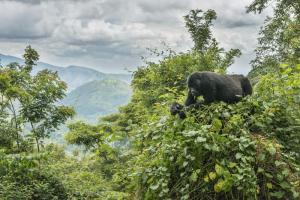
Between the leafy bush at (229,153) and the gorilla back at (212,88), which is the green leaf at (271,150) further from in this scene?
the gorilla back at (212,88)

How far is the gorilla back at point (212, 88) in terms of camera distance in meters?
5.27

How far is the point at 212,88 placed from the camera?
5.27 m

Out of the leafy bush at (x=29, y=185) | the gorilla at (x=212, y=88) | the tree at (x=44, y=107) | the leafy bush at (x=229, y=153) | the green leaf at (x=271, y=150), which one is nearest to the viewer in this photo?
the green leaf at (x=271, y=150)

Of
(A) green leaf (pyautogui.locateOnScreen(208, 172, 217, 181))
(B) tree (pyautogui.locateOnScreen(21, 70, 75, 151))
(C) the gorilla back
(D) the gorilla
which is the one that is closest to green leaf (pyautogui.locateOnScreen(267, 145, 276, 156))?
(A) green leaf (pyautogui.locateOnScreen(208, 172, 217, 181))

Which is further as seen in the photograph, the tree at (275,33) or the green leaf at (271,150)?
the tree at (275,33)

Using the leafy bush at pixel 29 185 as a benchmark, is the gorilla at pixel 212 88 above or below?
above

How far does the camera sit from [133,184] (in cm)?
462

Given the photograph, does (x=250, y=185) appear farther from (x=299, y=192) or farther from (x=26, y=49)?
(x=26, y=49)

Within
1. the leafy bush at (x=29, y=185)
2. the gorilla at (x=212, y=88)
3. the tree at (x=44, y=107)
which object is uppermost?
the gorilla at (x=212, y=88)

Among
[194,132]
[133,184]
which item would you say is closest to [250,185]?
[194,132]

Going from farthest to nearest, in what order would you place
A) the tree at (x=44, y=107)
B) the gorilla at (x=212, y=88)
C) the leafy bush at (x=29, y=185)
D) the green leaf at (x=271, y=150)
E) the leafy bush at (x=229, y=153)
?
1. the tree at (x=44, y=107)
2. the leafy bush at (x=29, y=185)
3. the gorilla at (x=212, y=88)
4. the leafy bush at (x=229, y=153)
5. the green leaf at (x=271, y=150)

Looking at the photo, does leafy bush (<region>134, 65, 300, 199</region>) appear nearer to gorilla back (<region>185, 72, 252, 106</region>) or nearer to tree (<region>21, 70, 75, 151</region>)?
gorilla back (<region>185, 72, 252, 106</region>)

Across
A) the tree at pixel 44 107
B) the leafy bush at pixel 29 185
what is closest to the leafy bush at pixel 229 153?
the leafy bush at pixel 29 185

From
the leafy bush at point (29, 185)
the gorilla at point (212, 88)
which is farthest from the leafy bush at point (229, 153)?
the leafy bush at point (29, 185)
